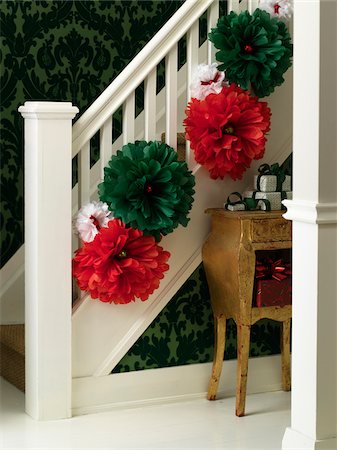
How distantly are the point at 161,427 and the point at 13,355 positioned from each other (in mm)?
922

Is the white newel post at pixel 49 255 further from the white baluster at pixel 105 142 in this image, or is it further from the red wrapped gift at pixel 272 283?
the red wrapped gift at pixel 272 283

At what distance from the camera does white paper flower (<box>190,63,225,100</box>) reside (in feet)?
13.5

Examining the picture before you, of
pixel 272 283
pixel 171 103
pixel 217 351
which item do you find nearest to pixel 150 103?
pixel 171 103

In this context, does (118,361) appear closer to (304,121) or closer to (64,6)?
(304,121)

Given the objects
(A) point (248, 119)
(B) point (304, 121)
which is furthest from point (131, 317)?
(B) point (304, 121)

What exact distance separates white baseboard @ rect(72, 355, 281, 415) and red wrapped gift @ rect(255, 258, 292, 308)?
1.39ft

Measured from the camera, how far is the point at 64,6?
5.07m

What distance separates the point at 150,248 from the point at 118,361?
0.50 m

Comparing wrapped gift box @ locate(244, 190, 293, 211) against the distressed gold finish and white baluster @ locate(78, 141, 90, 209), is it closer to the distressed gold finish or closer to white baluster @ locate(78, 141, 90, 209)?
the distressed gold finish

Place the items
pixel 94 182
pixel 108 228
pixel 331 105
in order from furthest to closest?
pixel 94 182
pixel 108 228
pixel 331 105

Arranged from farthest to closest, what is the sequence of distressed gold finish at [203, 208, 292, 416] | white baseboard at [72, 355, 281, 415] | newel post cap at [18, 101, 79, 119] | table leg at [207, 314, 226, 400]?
table leg at [207, 314, 226, 400] → white baseboard at [72, 355, 281, 415] → distressed gold finish at [203, 208, 292, 416] → newel post cap at [18, 101, 79, 119]

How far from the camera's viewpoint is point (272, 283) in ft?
13.1

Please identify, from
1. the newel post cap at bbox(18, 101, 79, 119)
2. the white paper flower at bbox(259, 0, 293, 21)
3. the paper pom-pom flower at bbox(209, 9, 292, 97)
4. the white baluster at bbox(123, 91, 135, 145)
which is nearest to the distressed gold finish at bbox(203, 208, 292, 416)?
the white baluster at bbox(123, 91, 135, 145)

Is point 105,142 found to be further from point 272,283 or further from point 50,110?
point 272,283
